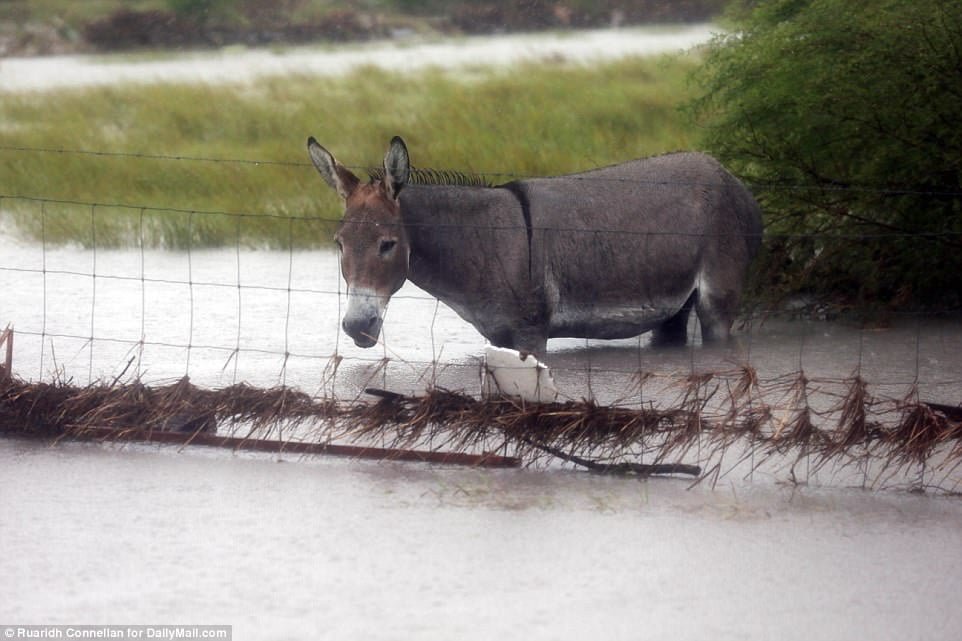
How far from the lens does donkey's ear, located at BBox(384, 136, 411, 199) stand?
28.7 feet

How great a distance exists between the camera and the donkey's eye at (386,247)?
8789mm

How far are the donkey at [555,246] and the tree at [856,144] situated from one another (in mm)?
834

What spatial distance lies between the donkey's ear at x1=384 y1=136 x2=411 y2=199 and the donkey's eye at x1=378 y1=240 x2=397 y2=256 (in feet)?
0.85

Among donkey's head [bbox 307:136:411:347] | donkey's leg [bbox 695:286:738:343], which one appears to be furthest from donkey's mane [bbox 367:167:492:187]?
donkey's leg [bbox 695:286:738:343]

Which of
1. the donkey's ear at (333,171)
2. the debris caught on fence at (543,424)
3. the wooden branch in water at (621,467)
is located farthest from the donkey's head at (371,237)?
the wooden branch in water at (621,467)

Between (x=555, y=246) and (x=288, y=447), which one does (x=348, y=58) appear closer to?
(x=555, y=246)

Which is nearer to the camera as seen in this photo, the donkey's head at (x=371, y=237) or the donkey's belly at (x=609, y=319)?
the donkey's head at (x=371, y=237)

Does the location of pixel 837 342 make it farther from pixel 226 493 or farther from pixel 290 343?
pixel 226 493

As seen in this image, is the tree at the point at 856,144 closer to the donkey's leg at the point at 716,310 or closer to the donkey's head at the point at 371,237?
the donkey's leg at the point at 716,310

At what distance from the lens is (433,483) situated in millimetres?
7008

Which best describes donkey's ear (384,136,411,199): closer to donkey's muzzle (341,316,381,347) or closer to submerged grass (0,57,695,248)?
donkey's muzzle (341,316,381,347)

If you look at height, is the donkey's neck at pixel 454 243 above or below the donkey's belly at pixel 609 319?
above

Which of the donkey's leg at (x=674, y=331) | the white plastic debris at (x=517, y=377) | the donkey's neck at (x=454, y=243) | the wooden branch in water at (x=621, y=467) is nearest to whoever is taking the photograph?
the wooden branch in water at (x=621, y=467)

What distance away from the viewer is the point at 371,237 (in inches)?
344
